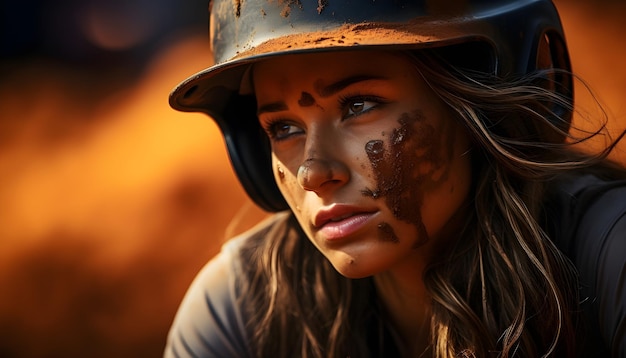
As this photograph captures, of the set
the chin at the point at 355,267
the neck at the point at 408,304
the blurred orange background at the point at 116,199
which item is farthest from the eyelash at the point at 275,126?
the blurred orange background at the point at 116,199

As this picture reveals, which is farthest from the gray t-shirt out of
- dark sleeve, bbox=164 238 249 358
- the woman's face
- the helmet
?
the woman's face

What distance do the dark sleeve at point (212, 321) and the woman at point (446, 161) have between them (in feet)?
1.45

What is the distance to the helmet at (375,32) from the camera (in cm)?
130

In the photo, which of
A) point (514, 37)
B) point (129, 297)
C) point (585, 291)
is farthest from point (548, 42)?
point (129, 297)

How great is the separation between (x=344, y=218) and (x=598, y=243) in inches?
20.0

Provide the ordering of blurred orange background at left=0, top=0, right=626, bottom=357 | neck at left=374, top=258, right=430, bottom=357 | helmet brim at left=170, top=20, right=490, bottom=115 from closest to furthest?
helmet brim at left=170, top=20, right=490, bottom=115
neck at left=374, top=258, right=430, bottom=357
blurred orange background at left=0, top=0, right=626, bottom=357

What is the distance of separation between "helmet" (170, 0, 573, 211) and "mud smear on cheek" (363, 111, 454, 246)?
0.16 meters

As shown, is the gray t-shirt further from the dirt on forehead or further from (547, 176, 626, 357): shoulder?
the dirt on forehead

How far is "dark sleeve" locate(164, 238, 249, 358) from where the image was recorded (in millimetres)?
1756

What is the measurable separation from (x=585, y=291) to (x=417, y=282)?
0.35 m

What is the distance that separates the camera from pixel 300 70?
136 cm

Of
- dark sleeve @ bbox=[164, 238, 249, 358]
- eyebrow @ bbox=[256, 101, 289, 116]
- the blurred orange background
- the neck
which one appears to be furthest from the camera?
the blurred orange background

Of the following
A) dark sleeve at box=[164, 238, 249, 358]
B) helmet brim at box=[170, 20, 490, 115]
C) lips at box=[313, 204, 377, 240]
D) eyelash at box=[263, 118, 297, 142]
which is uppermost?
helmet brim at box=[170, 20, 490, 115]

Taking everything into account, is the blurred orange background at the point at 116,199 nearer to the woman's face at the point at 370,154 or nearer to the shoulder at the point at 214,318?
the shoulder at the point at 214,318
